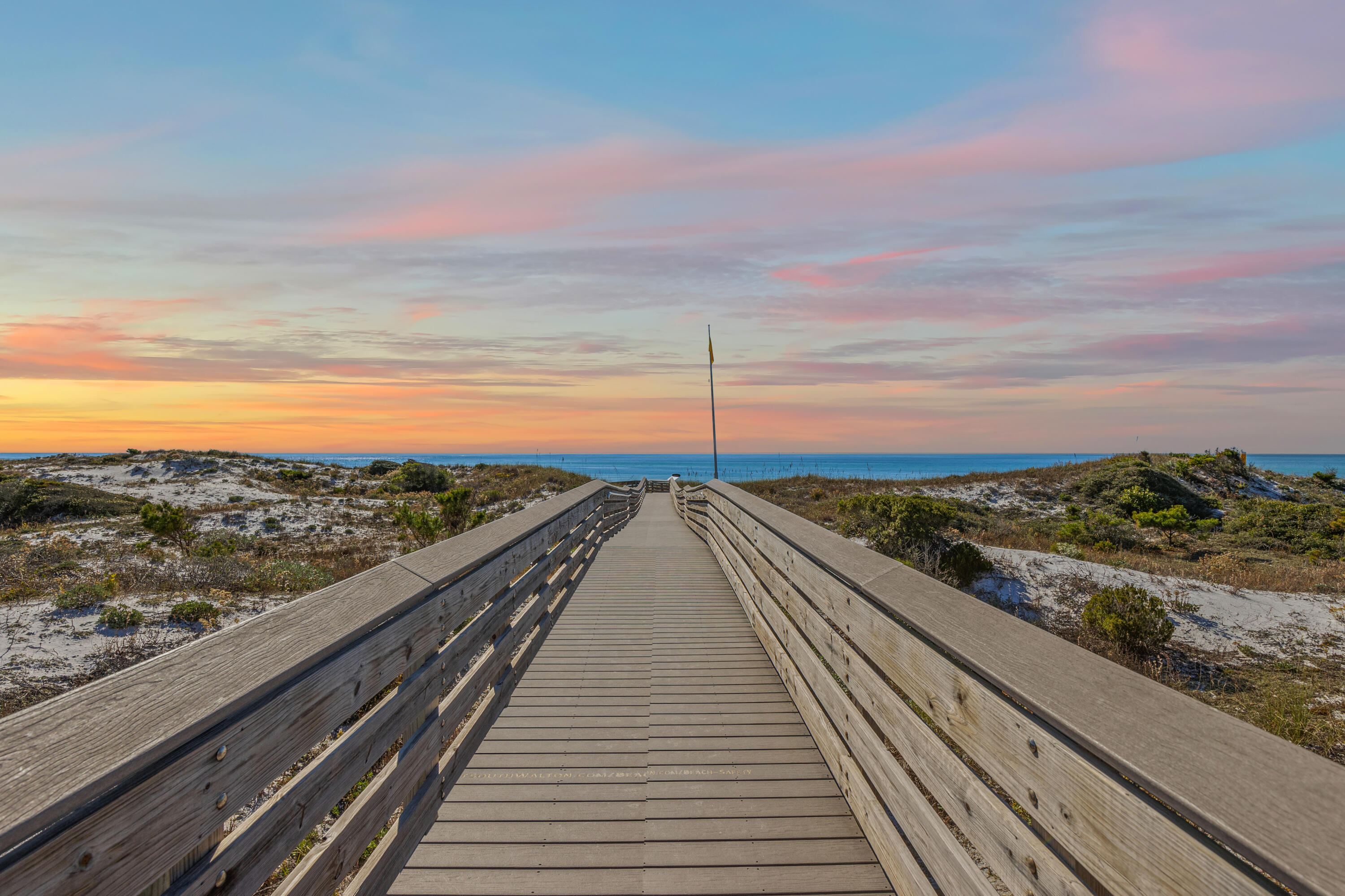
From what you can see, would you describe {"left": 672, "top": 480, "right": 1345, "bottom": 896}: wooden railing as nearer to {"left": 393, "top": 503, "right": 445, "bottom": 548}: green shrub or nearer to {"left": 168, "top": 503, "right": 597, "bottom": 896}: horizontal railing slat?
{"left": 168, "top": 503, "right": 597, "bottom": 896}: horizontal railing slat

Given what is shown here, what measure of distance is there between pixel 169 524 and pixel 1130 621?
59.7 ft

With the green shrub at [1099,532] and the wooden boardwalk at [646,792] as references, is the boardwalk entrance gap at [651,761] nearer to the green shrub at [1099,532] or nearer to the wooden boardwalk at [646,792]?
the wooden boardwalk at [646,792]

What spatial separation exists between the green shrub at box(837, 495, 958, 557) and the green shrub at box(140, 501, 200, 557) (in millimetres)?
14943

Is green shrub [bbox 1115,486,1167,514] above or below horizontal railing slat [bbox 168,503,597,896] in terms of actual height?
below

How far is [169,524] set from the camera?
49.4 ft

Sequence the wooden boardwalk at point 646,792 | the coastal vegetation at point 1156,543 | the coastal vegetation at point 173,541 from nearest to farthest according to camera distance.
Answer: the wooden boardwalk at point 646,792
the coastal vegetation at point 173,541
the coastal vegetation at point 1156,543

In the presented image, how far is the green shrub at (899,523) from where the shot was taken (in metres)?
15.2

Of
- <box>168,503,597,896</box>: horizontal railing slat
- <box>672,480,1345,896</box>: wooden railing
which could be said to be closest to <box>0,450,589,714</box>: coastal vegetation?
<box>168,503,597,896</box>: horizontal railing slat

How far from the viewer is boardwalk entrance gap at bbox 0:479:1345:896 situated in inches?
51.3

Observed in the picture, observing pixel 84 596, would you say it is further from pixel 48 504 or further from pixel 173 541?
pixel 48 504

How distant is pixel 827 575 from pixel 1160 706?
2.38 m

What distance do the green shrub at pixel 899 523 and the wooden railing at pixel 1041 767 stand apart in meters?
12.0

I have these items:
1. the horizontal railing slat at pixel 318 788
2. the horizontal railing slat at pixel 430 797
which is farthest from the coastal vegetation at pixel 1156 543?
the horizontal railing slat at pixel 318 788

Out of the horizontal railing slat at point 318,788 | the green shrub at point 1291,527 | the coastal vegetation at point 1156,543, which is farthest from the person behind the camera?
the green shrub at point 1291,527
